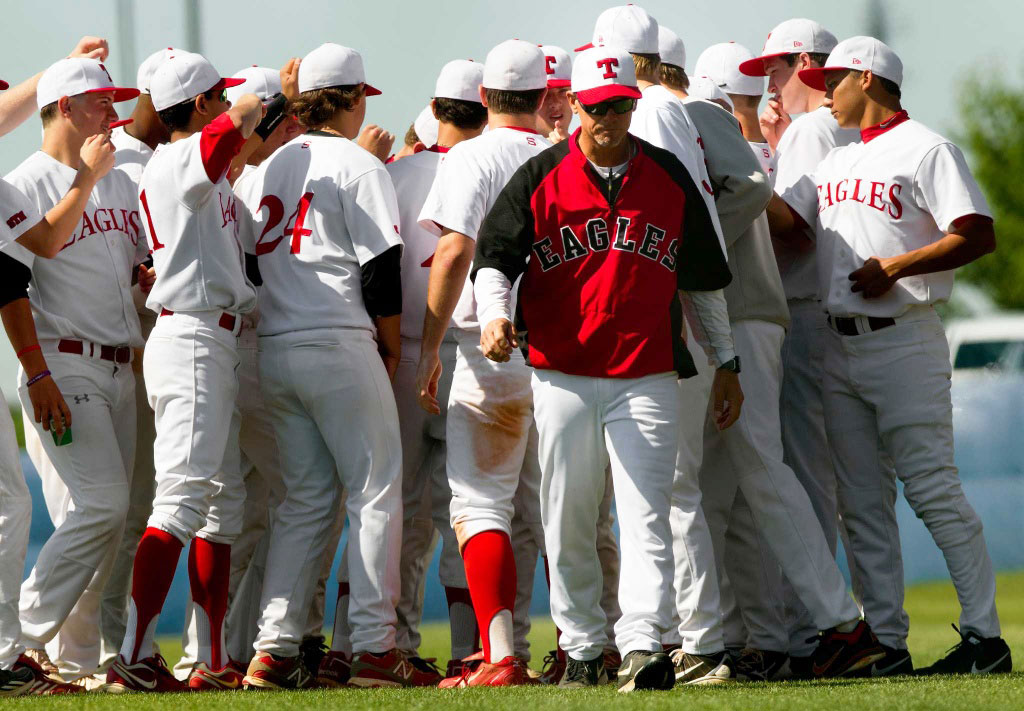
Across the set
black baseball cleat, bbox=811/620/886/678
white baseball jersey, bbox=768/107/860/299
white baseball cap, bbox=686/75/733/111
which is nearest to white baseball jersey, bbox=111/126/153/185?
white baseball cap, bbox=686/75/733/111

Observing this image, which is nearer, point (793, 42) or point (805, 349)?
point (805, 349)

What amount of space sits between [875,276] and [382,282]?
2.02 m

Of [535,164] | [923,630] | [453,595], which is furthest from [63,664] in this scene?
[923,630]

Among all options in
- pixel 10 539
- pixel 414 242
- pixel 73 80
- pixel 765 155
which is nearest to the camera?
pixel 10 539

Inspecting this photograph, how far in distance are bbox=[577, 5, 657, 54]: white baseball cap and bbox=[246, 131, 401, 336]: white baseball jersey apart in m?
1.09

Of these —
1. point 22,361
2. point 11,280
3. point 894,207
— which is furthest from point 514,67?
point 22,361

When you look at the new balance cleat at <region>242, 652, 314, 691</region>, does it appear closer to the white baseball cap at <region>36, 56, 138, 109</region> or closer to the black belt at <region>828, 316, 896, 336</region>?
the white baseball cap at <region>36, 56, 138, 109</region>

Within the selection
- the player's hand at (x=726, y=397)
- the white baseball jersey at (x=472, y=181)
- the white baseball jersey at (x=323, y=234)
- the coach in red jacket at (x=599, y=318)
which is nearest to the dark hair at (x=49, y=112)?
the white baseball jersey at (x=323, y=234)

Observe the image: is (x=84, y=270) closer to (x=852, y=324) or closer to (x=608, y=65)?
(x=608, y=65)

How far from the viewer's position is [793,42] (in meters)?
6.96

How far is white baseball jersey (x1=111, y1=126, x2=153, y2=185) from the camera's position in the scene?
247 inches

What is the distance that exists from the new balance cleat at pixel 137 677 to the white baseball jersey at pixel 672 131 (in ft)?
9.07

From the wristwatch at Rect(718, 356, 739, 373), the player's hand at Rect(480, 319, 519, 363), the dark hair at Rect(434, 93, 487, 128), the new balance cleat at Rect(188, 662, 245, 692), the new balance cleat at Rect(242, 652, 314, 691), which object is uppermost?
the dark hair at Rect(434, 93, 487, 128)

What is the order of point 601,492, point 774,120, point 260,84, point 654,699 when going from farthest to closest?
point 774,120
point 260,84
point 601,492
point 654,699
